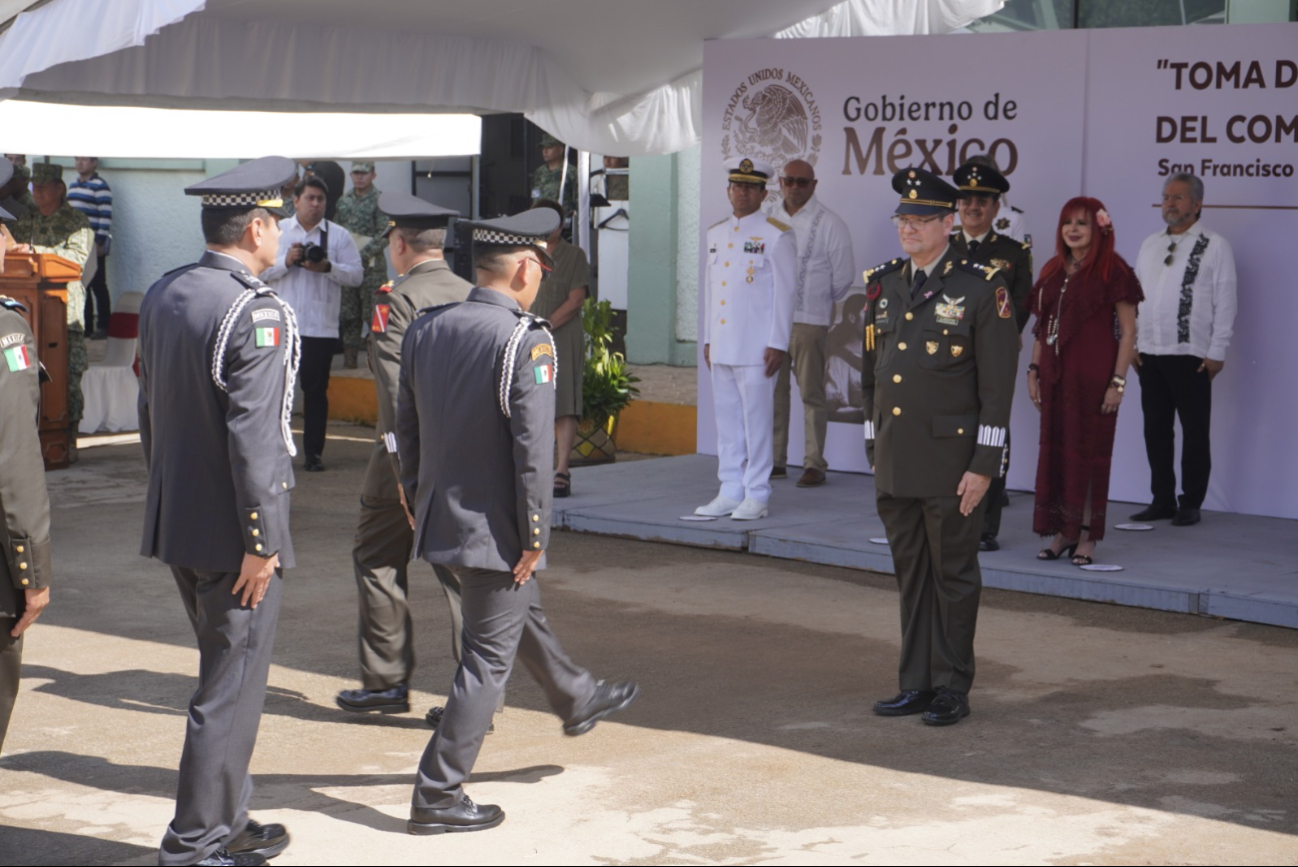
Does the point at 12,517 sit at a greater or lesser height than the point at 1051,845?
greater

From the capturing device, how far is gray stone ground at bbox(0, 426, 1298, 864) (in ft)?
15.4

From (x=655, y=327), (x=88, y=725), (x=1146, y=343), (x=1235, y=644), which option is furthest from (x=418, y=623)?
(x=655, y=327)

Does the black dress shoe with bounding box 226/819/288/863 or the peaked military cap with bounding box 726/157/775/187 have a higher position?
the peaked military cap with bounding box 726/157/775/187

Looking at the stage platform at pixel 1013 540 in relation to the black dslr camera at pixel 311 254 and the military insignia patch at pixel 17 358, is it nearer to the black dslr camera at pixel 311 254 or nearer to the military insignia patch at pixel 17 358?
the black dslr camera at pixel 311 254

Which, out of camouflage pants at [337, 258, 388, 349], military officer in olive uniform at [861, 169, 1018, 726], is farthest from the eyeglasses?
camouflage pants at [337, 258, 388, 349]

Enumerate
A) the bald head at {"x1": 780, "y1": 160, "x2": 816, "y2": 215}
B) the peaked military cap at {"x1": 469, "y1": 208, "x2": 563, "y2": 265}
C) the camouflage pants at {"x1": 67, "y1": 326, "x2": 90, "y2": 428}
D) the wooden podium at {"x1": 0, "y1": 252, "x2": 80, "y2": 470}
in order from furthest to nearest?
1. the camouflage pants at {"x1": 67, "y1": 326, "x2": 90, "y2": 428}
2. the wooden podium at {"x1": 0, "y1": 252, "x2": 80, "y2": 470}
3. the bald head at {"x1": 780, "y1": 160, "x2": 816, "y2": 215}
4. the peaked military cap at {"x1": 469, "y1": 208, "x2": 563, "y2": 265}

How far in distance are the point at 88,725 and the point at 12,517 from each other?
1.61m

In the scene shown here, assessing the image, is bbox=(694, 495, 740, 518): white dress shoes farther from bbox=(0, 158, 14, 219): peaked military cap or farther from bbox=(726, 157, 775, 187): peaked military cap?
bbox=(0, 158, 14, 219): peaked military cap

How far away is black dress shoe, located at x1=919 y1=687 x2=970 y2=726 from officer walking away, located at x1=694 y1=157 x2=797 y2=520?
3452 mm

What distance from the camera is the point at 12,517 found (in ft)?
15.0

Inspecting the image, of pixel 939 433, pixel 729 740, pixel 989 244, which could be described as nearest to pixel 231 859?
pixel 729 740

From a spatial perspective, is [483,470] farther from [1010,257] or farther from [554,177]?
[554,177]

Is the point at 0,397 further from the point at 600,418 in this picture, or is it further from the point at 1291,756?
the point at 600,418

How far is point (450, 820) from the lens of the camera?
4.73 metres
